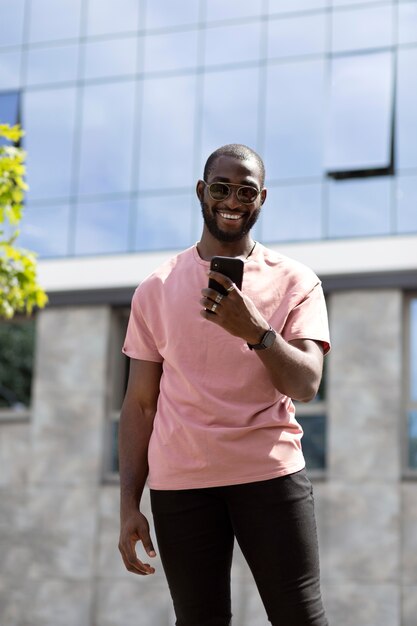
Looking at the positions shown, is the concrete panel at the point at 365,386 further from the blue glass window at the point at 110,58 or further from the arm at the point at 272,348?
the arm at the point at 272,348

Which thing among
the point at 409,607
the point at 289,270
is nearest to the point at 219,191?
the point at 289,270

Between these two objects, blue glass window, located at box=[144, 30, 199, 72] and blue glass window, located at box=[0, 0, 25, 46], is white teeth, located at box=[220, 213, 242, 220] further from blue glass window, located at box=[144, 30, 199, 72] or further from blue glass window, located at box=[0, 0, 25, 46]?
blue glass window, located at box=[0, 0, 25, 46]

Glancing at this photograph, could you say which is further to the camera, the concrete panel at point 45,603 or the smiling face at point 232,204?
the concrete panel at point 45,603

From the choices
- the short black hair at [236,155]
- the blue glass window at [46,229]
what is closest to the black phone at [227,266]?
the short black hair at [236,155]

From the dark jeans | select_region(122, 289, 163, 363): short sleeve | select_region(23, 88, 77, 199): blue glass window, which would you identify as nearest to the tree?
select_region(122, 289, 163, 363): short sleeve

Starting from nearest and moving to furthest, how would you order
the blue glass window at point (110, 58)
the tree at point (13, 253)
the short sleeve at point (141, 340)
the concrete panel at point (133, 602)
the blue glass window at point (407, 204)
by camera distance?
the short sleeve at point (141, 340), the tree at point (13, 253), the concrete panel at point (133, 602), the blue glass window at point (407, 204), the blue glass window at point (110, 58)

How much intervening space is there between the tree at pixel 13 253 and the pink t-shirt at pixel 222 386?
4872 mm

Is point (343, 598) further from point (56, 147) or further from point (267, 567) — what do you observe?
point (267, 567)

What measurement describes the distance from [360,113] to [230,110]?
1.73 m

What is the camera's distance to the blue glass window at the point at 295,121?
1695 cm

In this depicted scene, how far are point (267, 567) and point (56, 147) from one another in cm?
1541

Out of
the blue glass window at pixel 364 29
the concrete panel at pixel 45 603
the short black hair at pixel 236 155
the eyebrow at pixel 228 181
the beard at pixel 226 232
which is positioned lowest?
the concrete panel at pixel 45 603

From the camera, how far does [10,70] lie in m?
18.8

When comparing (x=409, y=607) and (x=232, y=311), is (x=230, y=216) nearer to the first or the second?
(x=232, y=311)
